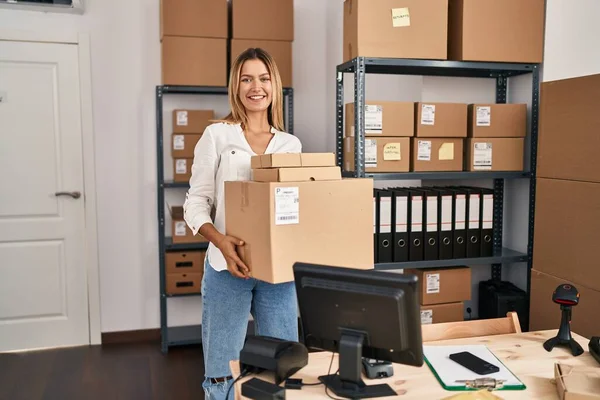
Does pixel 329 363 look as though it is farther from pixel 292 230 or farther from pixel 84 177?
pixel 84 177

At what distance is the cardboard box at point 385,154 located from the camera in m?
2.61

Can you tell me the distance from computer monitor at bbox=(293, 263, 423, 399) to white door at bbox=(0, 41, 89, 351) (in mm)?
2931

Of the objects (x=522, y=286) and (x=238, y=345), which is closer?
(x=238, y=345)

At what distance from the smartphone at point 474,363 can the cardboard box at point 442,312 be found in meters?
1.26

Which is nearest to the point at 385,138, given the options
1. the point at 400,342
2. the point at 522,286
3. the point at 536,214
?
the point at 536,214

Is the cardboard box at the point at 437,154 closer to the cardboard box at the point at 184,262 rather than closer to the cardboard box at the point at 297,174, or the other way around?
the cardboard box at the point at 297,174

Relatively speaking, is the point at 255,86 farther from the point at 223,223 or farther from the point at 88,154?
the point at 88,154

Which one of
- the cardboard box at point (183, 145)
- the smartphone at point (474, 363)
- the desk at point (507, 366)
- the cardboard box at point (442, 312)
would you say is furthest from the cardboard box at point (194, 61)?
the smartphone at point (474, 363)

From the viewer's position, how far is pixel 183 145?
353 centimetres

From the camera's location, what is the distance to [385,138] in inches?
103

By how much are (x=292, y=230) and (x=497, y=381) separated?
66 centimetres

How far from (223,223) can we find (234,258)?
182 millimetres

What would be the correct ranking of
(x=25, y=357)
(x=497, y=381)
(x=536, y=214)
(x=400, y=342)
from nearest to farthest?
(x=400, y=342)
(x=497, y=381)
(x=536, y=214)
(x=25, y=357)

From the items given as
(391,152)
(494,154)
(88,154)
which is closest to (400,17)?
(391,152)
